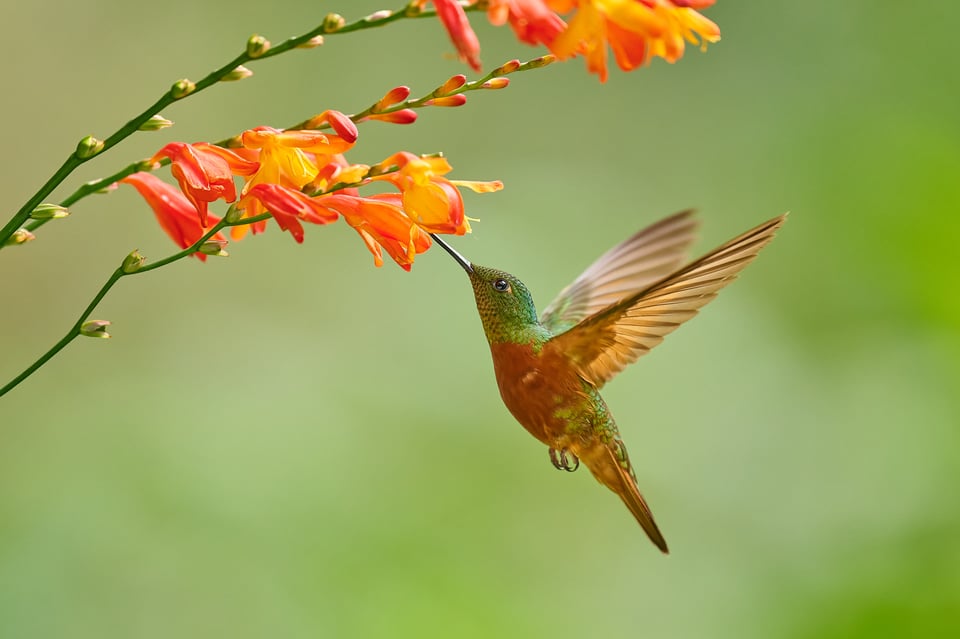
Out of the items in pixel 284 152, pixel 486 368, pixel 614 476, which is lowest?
pixel 486 368

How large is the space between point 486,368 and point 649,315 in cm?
186

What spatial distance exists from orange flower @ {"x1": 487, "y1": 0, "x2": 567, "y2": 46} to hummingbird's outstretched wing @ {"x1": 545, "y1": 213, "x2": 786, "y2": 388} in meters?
0.36

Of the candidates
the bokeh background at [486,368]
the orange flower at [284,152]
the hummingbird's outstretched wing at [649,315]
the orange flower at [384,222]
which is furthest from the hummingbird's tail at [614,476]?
the bokeh background at [486,368]

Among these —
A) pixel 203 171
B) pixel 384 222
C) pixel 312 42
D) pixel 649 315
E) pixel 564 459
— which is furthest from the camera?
pixel 564 459

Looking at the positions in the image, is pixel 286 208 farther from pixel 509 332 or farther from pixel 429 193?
pixel 509 332

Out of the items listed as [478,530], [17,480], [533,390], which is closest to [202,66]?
[17,480]

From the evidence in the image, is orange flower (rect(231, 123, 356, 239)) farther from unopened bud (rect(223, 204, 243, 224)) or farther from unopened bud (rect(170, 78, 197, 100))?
unopened bud (rect(170, 78, 197, 100))

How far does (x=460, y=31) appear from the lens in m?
0.99

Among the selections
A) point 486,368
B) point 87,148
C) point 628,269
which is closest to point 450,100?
point 87,148

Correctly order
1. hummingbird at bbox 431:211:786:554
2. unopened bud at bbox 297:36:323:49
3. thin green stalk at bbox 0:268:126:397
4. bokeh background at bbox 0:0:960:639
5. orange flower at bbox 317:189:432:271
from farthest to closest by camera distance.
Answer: bokeh background at bbox 0:0:960:639 < hummingbird at bbox 431:211:786:554 < orange flower at bbox 317:189:432:271 < unopened bud at bbox 297:36:323:49 < thin green stalk at bbox 0:268:126:397

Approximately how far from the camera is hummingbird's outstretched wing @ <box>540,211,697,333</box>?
5.33 feet

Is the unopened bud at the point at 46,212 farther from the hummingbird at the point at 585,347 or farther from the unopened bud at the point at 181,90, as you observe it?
the hummingbird at the point at 585,347

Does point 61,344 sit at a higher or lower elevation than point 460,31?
lower

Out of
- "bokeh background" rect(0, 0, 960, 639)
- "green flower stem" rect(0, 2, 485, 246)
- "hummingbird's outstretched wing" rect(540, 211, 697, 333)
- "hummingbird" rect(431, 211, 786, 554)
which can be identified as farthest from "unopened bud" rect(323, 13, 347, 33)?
"bokeh background" rect(0, 0, 960, 639)
